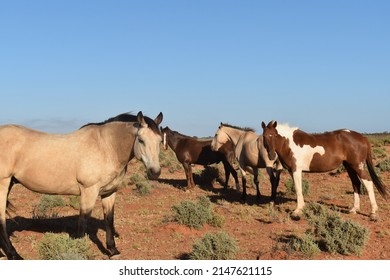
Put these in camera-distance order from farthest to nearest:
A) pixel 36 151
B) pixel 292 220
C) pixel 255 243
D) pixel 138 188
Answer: pixel 138 188 < pixel 292 220 < pixel 255 243 < pixel 36 151

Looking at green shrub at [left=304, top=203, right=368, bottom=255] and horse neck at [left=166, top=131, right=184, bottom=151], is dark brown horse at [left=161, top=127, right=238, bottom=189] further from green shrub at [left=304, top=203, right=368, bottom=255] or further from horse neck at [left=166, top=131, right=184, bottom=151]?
green shrub at [left=304, top=203, right=368, bottom=255]

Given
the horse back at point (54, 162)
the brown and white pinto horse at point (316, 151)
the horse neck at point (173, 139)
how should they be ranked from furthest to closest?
1. the horse neck at point (173, 139)
2. the brown and white pinto horse at point (316, 151)
3. the horse back at point (54, 162)

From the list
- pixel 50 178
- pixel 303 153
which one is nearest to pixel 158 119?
pixel 50 178

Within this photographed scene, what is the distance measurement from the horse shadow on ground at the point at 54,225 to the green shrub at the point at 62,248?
1.47 metres

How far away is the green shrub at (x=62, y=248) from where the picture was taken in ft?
21.7

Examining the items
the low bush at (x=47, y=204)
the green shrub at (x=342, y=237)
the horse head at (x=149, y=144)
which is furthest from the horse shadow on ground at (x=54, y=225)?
the green shrub at (x=342, y=237)

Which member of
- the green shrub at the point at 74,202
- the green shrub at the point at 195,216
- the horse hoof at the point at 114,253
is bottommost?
the green shrub at the point at 74,202

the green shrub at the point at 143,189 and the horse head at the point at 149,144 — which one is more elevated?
the horse head at the point at 149,144

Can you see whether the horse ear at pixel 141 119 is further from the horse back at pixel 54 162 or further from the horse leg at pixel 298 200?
the horse leg at pixel 298 200

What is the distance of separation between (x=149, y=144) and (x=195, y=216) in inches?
145

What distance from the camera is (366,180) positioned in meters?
11.2
